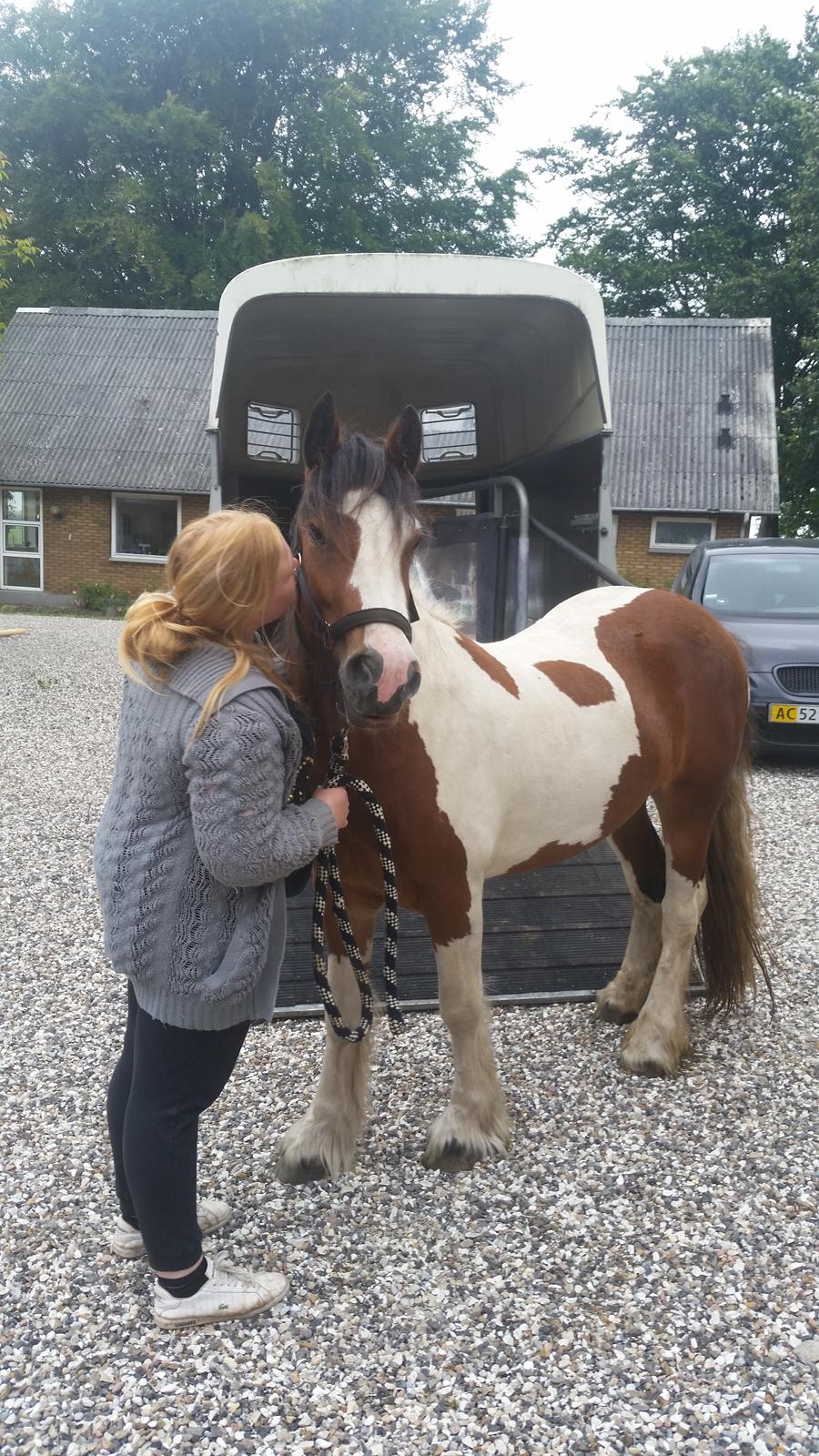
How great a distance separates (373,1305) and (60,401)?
68.7 feet

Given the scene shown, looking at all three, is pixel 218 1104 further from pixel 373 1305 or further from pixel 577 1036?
pixel 577 1036

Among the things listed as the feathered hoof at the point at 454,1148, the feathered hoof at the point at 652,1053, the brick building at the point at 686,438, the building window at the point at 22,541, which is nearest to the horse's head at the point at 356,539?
the feathered hoof at the point at 454,1148

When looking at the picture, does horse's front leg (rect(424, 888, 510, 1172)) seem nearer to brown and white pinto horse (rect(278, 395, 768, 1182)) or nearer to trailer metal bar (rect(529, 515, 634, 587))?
brown and white pinto horse (rect(278, 395, 768, 1182))

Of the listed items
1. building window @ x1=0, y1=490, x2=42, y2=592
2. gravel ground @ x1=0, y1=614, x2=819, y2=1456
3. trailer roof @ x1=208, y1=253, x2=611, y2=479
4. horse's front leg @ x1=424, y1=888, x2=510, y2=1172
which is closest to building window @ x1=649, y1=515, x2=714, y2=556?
building window @ x1=0, y1=490, x2=42, y2=592

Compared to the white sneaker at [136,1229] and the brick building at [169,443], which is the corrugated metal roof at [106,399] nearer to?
the brick building at [169,443]

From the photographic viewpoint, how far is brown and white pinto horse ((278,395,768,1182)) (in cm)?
201

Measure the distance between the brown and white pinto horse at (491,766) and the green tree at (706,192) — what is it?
24.2m

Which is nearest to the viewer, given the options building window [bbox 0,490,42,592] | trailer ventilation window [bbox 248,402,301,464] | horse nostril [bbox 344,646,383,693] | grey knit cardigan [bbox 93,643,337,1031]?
grey knit cardigan [bbox 93,643,337,1031]

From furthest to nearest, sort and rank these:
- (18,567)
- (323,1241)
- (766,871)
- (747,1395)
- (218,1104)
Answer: (18,567)
(766,871)
(218,1104)
(323,1241)
(747,1395)

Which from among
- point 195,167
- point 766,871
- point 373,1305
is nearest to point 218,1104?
point 373,1305

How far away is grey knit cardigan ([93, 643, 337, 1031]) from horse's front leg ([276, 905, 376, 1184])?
732 millimetres

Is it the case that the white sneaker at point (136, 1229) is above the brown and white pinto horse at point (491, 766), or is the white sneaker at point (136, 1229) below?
below

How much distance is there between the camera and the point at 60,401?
791 inches

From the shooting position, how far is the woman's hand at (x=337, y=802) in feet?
6.41
